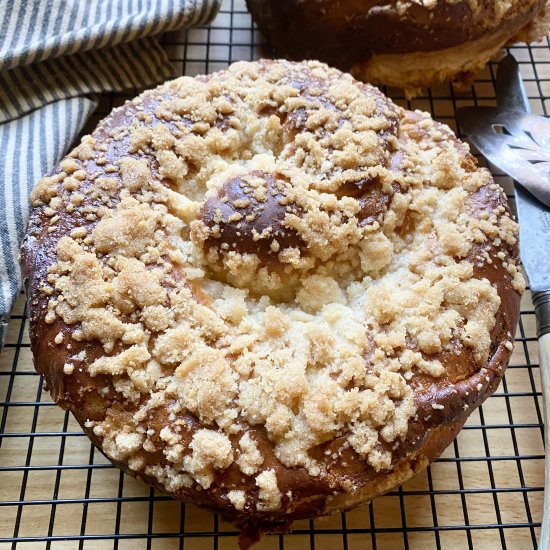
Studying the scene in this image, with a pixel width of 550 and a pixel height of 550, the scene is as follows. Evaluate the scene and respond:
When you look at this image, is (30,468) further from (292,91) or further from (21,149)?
(292,91)

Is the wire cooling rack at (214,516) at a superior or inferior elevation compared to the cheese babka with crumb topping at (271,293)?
inferior

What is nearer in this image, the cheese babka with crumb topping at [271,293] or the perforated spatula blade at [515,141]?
the cheese babka with crumb topping at [271,293]

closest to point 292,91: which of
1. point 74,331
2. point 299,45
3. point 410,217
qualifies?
point 410,217

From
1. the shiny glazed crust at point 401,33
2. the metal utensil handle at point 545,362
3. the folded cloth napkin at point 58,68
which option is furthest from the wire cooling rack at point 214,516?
the shiny glazed crust at point 401,33

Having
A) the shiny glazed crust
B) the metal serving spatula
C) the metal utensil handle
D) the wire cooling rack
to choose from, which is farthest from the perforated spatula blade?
the wire cooling rack

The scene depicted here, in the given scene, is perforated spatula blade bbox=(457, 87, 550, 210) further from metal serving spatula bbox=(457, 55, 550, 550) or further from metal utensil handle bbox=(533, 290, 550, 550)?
metal utensil handle bbox=(533, 290, 550, 550)

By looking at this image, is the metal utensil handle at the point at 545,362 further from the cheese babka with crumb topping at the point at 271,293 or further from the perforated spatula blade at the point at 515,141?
the perforated spatula blade at the point at 515,141

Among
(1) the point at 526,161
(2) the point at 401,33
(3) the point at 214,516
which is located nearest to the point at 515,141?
(1) the point at 526,161
